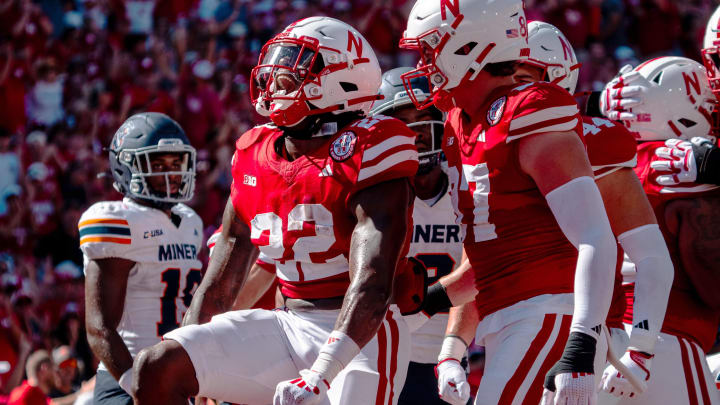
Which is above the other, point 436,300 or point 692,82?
point 692,82

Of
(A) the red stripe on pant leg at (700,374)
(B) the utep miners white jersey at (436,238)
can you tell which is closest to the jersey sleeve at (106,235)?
(B) the utep miners white jersey at (436,238)

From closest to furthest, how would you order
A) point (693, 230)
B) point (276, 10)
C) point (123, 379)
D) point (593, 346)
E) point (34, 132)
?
1. point (593, 346)
2. point (693, 230)
3. point (123, 379)
4. point (34, 132)
5. point (276, 10)

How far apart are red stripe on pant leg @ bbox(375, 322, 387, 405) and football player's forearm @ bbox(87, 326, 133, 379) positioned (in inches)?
74.0

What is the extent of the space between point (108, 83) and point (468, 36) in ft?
30.3

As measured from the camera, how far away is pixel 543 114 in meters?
3.21

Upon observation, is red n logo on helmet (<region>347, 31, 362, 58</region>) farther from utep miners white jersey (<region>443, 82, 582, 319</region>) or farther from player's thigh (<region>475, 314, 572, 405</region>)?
player's thigh (<region>475, 314, 572, 405</region>)

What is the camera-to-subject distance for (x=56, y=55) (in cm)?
1244

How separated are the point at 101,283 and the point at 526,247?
8.49 ft

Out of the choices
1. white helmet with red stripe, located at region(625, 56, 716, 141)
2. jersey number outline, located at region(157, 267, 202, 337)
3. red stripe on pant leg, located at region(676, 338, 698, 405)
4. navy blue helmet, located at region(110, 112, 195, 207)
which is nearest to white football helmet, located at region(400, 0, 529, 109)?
white helmet with red stripe, located at region(625, 56, 716, 141)

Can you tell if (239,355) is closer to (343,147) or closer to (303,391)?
(303,391)

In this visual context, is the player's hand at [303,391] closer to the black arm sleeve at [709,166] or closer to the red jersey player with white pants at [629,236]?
the red jersey player with white pants at [629,236]

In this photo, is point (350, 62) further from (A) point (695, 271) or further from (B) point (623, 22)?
(B) point (623, 22)

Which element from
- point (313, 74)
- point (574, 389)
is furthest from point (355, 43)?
point (574, 389)

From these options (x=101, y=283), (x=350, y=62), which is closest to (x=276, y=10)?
(x=101, y=283)
